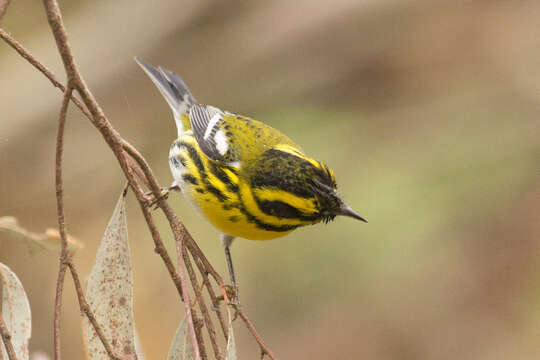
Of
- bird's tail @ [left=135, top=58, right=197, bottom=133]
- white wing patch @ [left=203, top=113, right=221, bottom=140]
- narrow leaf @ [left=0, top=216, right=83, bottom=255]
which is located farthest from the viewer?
bird's tail @ [left=135, top=58, right=197, bottom=133]

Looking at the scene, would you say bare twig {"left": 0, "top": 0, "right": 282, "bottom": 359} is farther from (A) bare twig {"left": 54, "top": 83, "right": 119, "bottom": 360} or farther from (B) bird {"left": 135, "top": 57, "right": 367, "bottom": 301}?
(B) bird {"left": 135, "top": 57, "right": 367, "bottom": 301}

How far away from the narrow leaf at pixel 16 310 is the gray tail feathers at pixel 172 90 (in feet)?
6.27

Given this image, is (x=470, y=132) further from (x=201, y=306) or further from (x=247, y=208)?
(x=201, y=306)

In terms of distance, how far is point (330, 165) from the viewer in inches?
262

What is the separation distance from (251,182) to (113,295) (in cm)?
94

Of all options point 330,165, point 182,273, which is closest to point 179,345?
point 182,273

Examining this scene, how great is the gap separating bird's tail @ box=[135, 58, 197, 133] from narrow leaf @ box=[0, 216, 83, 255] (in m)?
1.72

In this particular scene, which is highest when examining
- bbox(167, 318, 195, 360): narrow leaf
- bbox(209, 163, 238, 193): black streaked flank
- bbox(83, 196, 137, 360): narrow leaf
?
bbox(209, 163, 238, 193): black streaked flank

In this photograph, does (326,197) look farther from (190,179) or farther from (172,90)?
(172,90)

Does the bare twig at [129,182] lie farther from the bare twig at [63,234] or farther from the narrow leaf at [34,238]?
the narrow leaf at [34,238]

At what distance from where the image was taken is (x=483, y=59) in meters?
8.04

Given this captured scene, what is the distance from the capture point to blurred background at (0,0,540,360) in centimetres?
623

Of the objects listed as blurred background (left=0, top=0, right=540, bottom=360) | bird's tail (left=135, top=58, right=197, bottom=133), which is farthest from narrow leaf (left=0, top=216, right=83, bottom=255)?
blurred background (left=0, top=0, right=540, bottom=360)

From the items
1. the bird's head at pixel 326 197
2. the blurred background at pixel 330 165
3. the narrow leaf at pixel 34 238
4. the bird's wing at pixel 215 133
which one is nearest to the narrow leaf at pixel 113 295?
the narrow leaf at pixel 34 238
